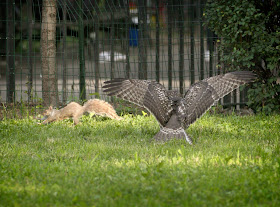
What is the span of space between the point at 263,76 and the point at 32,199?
20.2 ft

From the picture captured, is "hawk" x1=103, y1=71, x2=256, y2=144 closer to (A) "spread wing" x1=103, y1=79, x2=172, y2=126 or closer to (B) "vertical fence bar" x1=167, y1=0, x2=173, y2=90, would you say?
(A) "spread wing" x1=103, y1=79, x2=172, y2=126

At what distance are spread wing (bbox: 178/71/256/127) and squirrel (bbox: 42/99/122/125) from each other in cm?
206

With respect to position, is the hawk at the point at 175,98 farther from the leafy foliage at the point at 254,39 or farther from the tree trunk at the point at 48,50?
the tree trunk at the point at 48,50

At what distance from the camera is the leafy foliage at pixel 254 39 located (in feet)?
25.1

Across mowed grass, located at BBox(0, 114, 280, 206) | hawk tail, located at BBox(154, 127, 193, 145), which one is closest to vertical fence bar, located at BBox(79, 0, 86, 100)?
mowed grass, located at BBox(0, 114, 280, 206)

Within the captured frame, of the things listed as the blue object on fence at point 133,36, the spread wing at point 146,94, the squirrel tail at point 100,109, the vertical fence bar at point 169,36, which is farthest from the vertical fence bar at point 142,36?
the spread wing at point 146,94

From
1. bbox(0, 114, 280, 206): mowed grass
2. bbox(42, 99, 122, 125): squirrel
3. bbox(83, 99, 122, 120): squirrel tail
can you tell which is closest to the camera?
bbox(0, 114, 280, 206): mowed grass

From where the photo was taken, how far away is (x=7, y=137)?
604 centimetres

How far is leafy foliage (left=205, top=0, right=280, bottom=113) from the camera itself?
7.64 m

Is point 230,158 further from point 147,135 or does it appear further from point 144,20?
point 144,20

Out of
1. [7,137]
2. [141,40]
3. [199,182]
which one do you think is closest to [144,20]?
[141,40]

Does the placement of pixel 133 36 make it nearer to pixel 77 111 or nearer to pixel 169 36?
pixel 169 36

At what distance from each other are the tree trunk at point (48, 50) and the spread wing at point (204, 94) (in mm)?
3351

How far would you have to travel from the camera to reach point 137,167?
4.15m
